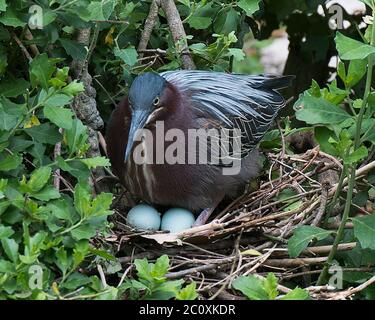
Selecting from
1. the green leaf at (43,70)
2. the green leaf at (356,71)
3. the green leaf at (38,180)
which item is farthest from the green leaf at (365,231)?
the green leaf at (43,70)

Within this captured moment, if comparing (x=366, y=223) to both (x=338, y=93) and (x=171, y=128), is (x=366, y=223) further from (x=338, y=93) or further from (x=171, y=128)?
(x=171, y=128)

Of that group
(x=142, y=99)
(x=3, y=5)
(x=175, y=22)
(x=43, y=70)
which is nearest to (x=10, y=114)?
(x=43, y=70)

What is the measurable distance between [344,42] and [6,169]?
1.38 m

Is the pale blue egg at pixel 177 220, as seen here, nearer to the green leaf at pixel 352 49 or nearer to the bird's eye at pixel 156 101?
the bird's eye at pixel 156 101

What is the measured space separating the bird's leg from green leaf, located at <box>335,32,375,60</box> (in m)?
1.27

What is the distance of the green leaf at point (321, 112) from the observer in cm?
396

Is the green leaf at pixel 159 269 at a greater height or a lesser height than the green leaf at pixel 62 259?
lesser

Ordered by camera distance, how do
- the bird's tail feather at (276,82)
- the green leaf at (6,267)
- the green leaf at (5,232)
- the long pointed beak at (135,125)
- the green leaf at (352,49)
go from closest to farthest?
the green leaf at (6,267)
the green leaf at (5,232)
the green leaf at (352,49)
the long pointed beak at (135,125)
the bird's tail feather at (276,82)

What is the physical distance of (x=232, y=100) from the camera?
16.5 ft

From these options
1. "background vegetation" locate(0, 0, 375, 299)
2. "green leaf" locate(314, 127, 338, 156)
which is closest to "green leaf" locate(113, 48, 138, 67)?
"background vegetation" locate(0, 0, 375, 299)

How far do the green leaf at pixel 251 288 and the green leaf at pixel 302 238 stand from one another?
51 centimetres

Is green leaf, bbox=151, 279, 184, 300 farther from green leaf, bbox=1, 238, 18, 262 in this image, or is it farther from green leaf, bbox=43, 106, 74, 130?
green leaf, bbox=43, 106, 74, 130

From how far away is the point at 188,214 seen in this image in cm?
480
